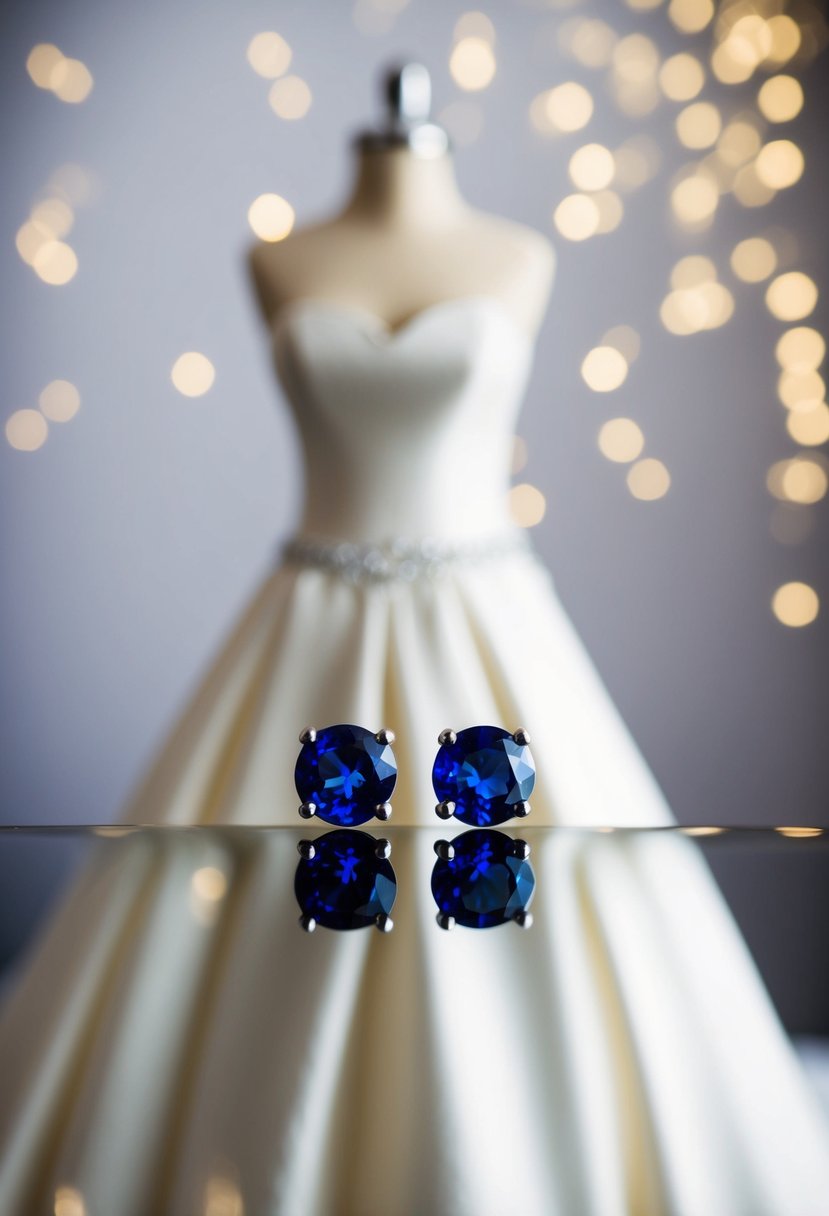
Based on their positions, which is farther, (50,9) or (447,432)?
(50,9)

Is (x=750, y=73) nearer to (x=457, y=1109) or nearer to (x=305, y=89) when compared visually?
(x=305, y=89)

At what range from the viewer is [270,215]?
66.9 inches

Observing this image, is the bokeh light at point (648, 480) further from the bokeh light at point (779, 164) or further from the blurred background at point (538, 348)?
the bokeh light at point (779, 164)

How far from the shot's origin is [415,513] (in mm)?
1037

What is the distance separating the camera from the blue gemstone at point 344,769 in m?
0.57

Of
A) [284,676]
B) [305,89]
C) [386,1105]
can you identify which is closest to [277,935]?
[386,1105]

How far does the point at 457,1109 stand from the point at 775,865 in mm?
201

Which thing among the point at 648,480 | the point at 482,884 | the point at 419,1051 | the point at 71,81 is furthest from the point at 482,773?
the point at 71,81

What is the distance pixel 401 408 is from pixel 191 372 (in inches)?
30.4

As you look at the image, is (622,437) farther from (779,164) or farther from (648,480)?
(779,164)

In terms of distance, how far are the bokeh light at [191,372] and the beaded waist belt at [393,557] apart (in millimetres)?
751

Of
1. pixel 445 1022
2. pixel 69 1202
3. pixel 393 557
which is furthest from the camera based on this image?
pixel 393 557

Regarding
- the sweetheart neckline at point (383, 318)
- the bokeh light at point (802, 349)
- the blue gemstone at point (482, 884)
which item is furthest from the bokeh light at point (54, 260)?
the blue gemstone at point (482, 884)

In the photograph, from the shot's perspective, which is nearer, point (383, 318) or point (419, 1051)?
point (419, 1051)
